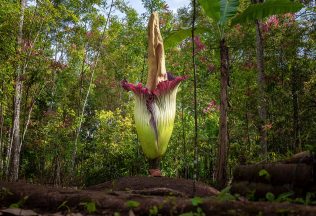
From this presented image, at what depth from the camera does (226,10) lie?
23.0 ft

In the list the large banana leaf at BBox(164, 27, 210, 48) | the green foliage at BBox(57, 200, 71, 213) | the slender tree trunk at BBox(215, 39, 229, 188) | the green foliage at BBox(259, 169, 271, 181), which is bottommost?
the green foliage at BBox(57, 200, 71, 213)

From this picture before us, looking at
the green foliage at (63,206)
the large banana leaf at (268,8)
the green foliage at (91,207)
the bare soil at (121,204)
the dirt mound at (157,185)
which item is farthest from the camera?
the large banana leaf at (268,8)

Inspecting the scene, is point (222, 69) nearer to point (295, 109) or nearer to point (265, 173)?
point (295, 109)

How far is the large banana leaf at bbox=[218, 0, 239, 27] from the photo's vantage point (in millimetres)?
6969

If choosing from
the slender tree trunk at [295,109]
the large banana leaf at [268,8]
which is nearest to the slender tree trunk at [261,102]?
the slender tree trunk at [295,109]

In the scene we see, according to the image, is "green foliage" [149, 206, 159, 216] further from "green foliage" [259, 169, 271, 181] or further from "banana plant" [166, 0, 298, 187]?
"banana plant" [166, 0, 298, 187]

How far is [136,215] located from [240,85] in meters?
8.16

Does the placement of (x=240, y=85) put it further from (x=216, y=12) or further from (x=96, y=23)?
(x=96, y=23)

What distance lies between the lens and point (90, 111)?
21.0 metres

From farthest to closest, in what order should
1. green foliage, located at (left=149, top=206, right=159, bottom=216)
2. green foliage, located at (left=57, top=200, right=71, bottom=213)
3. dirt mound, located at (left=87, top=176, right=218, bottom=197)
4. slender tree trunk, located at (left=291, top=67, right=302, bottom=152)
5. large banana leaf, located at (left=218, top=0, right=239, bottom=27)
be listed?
slender tree trunk, located at (left=291, top=67, right=302, bottom=152)
large banana leaf, located at (left=218, top=0, right=239, bottom=27)
dirt mound, located at (left=87, top=176, right=218, bottom=197)
green foliage, located at (left=57, top=200, right=71, bottom=213)
green foliage, located at (left=149, top=206, right=159, bottom=216)

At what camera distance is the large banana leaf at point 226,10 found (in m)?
6.97

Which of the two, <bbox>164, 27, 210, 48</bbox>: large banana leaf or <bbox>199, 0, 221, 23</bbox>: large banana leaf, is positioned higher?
<bbox>199, 0, 221, 23</bbox>: large banana leaf

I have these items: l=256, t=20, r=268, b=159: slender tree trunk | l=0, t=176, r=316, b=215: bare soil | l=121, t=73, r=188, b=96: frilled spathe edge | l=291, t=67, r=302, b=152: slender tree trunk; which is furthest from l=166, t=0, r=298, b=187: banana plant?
l=0, t=176, r=316, b=215: bare soil

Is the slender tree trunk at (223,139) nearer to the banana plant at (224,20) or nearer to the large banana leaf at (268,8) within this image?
the banana plant at (224,20)
